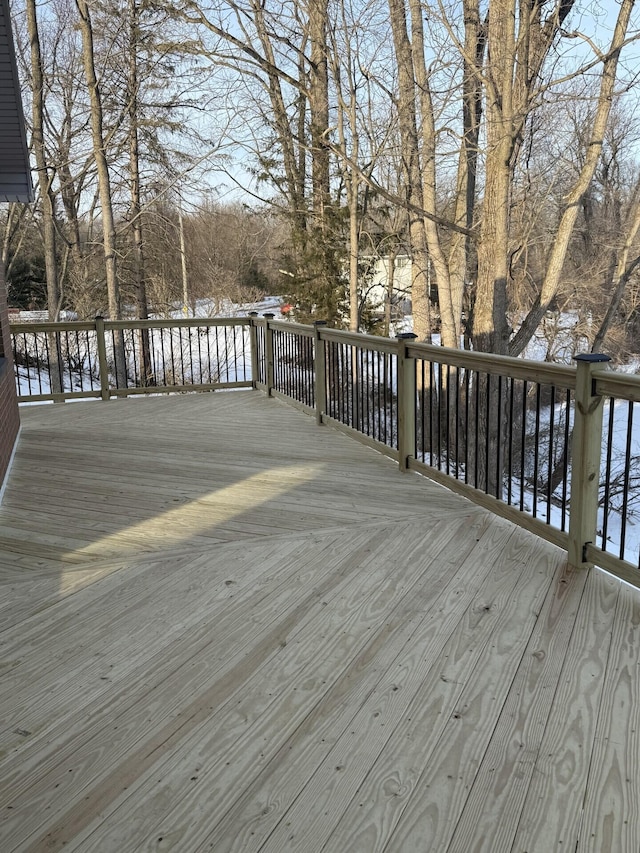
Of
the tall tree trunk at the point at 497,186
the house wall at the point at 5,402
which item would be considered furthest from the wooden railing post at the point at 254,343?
the tall tree trunk at the point at 497,186

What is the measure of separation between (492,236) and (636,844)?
969 cm

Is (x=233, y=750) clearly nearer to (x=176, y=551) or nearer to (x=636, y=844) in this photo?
(x=636, y=844)

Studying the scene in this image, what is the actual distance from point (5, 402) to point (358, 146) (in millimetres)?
8154

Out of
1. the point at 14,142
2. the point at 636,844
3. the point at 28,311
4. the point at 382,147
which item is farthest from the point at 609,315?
the point at 28,311

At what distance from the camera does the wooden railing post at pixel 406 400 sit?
4.78m

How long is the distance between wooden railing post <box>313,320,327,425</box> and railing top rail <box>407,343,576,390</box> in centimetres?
187

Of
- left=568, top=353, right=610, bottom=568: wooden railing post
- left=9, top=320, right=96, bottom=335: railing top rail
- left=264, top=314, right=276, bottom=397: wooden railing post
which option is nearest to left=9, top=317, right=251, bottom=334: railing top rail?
left=9, top=320, right=96, bottom=335: railing top rail

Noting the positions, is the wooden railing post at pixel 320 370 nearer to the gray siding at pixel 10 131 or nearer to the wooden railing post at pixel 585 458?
the gray siding at pixel 10 131

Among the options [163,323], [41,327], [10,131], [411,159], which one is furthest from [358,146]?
[10,131]

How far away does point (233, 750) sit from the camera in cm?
205

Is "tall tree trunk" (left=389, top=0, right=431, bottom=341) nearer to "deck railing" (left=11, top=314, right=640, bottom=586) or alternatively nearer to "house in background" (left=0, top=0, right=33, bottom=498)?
"deck railing" (left=11, top=314, right=640, bottom=586)

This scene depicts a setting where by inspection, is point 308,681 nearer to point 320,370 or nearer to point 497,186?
point 320,370

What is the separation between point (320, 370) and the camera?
6547 mm

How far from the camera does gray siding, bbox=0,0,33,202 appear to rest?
5000mm
